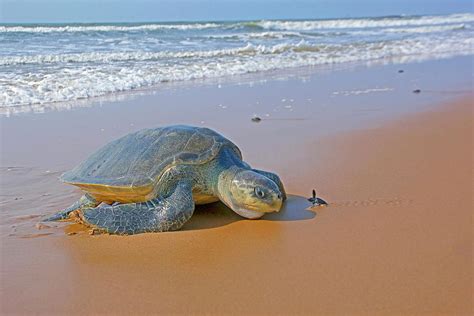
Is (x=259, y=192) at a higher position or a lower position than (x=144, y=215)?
higher

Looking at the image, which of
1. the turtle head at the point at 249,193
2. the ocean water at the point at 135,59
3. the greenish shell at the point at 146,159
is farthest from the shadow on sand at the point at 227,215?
the ocean water at the point at 135,59

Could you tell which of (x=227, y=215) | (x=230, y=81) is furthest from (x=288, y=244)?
(x=230, y=81)

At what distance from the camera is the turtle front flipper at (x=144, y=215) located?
3.64 m

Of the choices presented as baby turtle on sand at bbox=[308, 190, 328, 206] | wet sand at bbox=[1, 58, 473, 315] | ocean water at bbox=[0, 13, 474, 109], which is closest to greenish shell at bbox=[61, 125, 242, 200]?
wet sand at bbox=[1, 58, 473, 315]

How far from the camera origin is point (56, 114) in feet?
25.0

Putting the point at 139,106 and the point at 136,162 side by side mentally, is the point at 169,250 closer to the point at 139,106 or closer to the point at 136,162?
the point at 136,162

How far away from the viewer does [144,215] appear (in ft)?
12.2

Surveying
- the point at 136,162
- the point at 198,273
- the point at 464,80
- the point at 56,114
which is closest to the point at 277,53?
the point at 464,80

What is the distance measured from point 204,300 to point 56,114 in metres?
5.51

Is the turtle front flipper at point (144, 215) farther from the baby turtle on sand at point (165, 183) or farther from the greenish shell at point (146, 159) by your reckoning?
the greenish shell at point (146, 159)

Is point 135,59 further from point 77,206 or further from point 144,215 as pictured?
point 144,215

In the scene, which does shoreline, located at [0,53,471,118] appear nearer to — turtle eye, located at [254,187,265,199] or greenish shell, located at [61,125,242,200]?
greenish shell, located at [61,125,242,200]

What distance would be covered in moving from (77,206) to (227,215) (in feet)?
3.46

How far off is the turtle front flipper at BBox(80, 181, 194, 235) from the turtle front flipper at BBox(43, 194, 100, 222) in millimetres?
220
